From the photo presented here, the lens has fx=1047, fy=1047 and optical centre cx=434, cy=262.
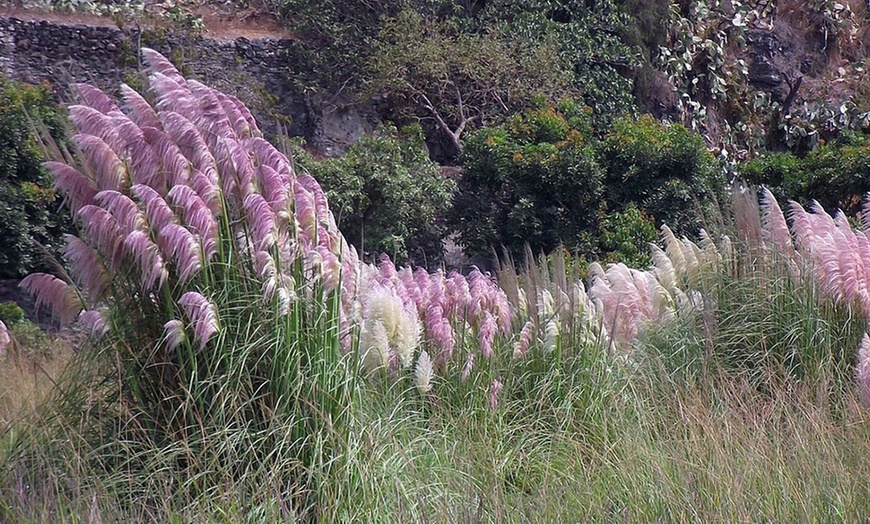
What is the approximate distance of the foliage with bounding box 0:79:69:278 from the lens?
13.9m

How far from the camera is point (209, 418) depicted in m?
4.69

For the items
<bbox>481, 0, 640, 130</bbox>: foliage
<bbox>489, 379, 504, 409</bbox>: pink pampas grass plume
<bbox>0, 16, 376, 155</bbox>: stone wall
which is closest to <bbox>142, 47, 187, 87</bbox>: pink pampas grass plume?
<bbox>489, 379, 504, 409</bbox>: pink pampas grass plume

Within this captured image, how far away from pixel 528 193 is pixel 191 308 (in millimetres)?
12302

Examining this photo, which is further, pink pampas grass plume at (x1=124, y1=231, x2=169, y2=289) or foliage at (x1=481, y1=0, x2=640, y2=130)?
foliage at (x1=481, y1=0, x2=640, y2=130)

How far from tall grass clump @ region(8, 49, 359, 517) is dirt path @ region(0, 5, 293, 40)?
16.4 meters

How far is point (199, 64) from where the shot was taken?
20.4 metres

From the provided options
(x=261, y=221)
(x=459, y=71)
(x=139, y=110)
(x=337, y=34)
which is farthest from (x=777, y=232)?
(x=337, y=34)

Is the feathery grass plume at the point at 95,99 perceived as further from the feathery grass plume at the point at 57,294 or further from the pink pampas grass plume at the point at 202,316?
the pink pampas grass plume at the point at 202,316

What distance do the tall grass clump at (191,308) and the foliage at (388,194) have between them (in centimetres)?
1000

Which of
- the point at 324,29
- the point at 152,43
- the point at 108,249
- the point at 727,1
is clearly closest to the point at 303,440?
the point at 108,249

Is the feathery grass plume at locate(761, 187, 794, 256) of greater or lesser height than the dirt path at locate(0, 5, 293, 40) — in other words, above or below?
above

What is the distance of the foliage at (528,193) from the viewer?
53.6ft

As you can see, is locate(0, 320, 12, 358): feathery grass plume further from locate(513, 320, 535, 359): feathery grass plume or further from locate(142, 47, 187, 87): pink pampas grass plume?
locate(513, 320, 535, 359): feathery grass plume

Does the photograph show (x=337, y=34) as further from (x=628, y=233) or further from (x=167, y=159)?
(x=167, y=159)
